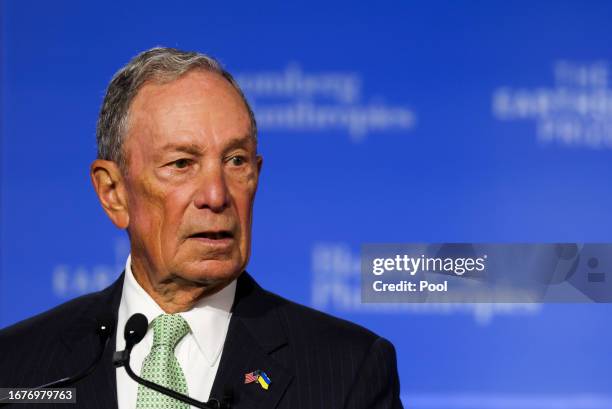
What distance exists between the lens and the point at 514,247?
3.37 meters

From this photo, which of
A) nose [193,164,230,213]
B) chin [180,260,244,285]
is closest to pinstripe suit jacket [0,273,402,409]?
chin [180,260,244,285]

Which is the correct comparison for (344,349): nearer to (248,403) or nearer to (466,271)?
(248,403)

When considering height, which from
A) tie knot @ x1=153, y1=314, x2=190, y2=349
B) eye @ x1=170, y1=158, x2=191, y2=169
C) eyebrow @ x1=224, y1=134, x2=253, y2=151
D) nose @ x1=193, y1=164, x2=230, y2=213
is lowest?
tie knot @ x1=153, y1=314, x2=190, y2=349

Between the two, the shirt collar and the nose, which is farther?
the shirt collar

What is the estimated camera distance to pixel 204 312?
1787 millimetres

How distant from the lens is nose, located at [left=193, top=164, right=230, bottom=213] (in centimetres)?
166

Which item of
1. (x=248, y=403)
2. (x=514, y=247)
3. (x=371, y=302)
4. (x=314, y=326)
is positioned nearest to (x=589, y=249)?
(x=514, y=247)

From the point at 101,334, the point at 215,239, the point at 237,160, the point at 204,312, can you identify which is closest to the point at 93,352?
the point at 101,334

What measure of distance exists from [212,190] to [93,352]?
40 cm

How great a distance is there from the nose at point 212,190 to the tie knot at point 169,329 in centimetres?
21

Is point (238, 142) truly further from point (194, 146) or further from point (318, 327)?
point (318, 327)

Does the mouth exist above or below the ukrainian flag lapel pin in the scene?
above

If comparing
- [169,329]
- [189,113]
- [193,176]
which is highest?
[189,113]

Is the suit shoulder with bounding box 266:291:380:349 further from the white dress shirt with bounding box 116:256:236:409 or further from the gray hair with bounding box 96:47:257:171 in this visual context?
the gray hair with bounding box 96:47:257:171
